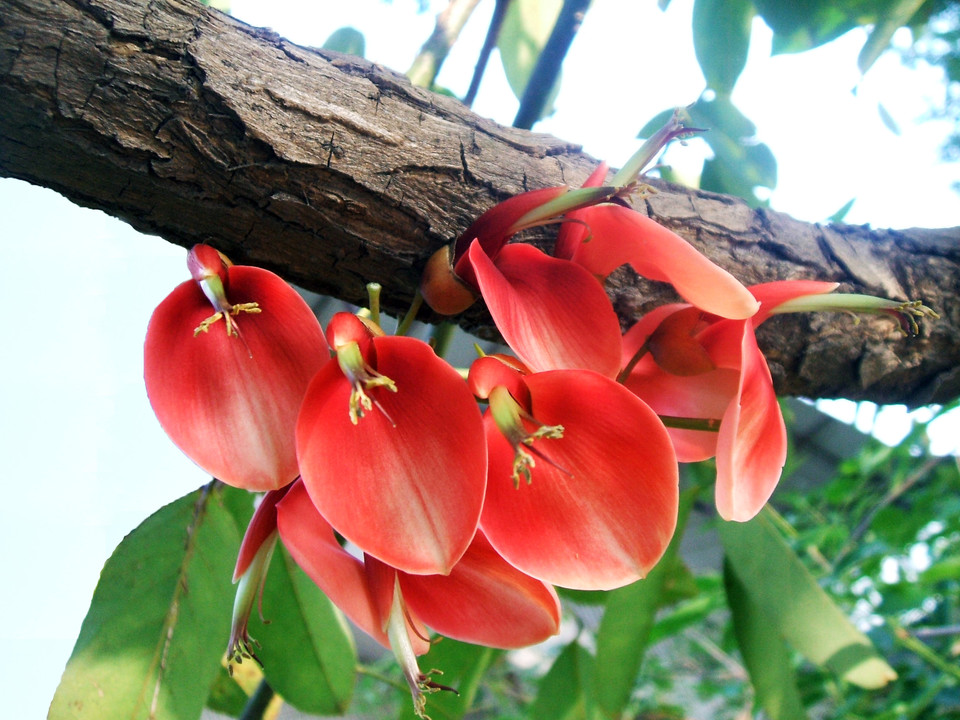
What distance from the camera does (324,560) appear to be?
0.22 metres

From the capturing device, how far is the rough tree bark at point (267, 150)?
0.24m

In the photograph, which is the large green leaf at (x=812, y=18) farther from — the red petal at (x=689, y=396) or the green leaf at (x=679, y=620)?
the green leaf at (x=679, y=620)

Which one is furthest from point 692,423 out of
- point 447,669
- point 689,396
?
point 447,669

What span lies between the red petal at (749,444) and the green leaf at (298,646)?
0.29 m

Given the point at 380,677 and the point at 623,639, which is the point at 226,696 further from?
the point at 623,639

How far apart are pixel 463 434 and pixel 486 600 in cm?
7

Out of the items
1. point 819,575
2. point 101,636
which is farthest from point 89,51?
point 819,575

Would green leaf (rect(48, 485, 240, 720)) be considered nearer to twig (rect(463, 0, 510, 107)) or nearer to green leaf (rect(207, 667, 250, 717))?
green leaf (rect(207, 667, 250, 717))

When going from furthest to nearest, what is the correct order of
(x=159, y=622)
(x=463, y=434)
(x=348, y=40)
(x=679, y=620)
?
(x=679, y=620), (x=348, y=40), (x=159, y=622), (x=463, y=434)

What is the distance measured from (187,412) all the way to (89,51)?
0.45ft

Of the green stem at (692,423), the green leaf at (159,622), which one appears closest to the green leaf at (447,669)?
the green leaf at (159,622)

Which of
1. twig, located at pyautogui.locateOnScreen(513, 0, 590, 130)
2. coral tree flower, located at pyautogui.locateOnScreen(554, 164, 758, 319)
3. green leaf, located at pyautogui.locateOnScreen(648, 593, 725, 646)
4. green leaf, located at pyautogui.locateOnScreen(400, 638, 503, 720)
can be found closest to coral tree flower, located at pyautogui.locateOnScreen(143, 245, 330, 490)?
coral tree flower, located at pyautogui.locateOnScreen(554, 164, 758, 319)

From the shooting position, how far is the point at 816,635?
0.47 meters

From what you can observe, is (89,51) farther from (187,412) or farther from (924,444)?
(924,444)
